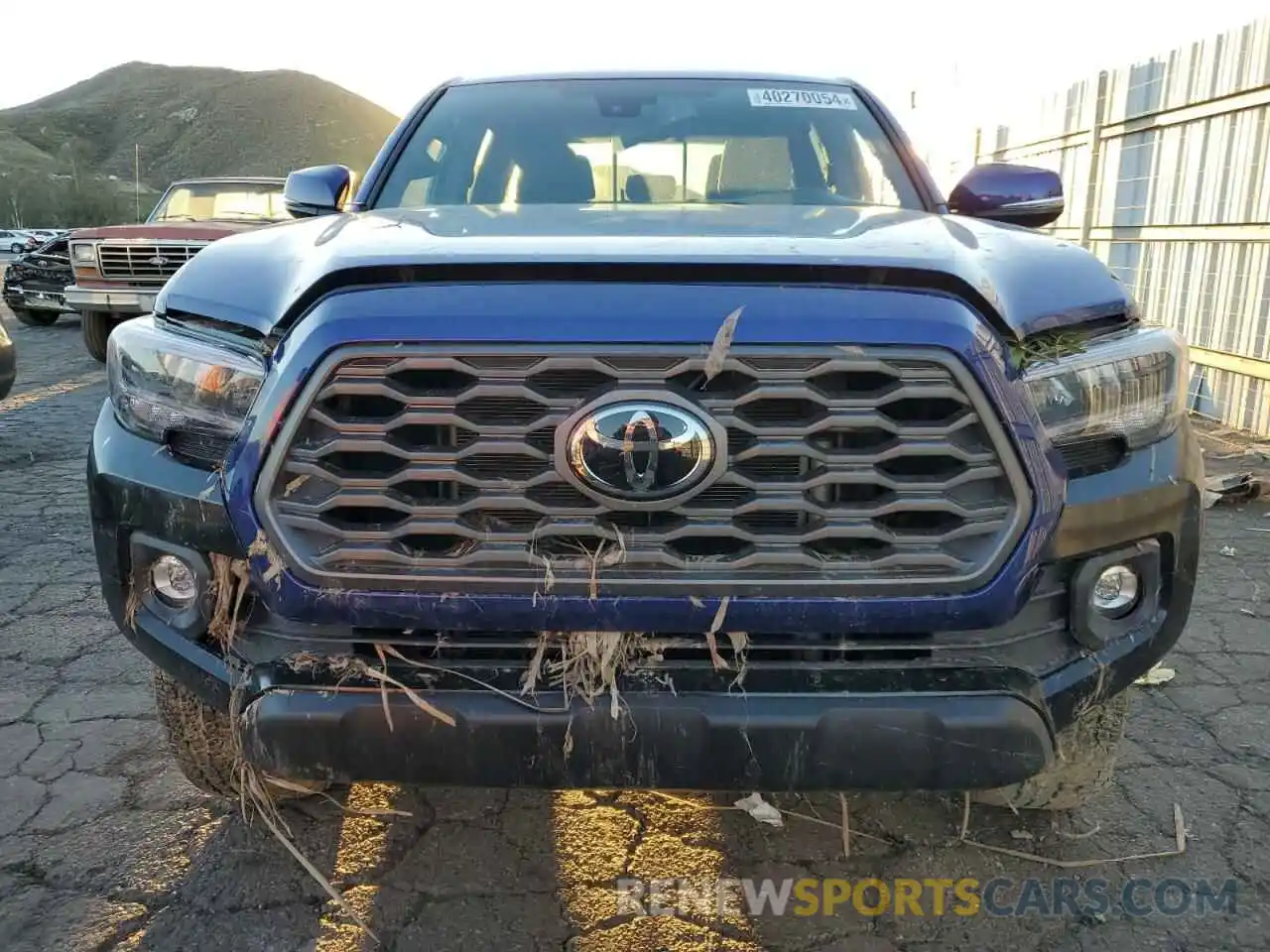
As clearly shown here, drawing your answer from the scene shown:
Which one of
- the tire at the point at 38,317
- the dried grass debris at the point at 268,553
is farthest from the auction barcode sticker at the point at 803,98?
the tire at the point at 38,317

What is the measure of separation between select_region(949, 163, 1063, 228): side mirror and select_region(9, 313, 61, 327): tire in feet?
47.3

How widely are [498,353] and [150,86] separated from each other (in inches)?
4930

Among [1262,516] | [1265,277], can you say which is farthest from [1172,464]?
[1265,277]

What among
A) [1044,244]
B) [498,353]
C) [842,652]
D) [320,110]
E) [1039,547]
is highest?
[320,110]

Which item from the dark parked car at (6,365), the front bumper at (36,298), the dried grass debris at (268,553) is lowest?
the front bumper at (36,298)

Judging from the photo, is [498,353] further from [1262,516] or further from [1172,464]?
[1262,516]

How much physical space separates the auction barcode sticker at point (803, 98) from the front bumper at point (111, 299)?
7.32 metres

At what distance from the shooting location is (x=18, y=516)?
5.07m

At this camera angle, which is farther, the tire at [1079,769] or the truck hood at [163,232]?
the truck hood at [163,232]

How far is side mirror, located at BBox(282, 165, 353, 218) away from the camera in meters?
3.17

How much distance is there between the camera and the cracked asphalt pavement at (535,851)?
2.05 m

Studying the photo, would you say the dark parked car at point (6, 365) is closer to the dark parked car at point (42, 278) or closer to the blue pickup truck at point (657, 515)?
the blue pickup truck at point (657, 515)

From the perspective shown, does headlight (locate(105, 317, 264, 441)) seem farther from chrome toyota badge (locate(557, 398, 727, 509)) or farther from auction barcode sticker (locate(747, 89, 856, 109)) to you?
auction barcode sticker (locate(747, 89, 856, 109))

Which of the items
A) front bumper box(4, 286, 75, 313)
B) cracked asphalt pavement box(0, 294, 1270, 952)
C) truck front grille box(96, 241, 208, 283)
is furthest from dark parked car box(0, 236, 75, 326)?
cracked asphalt pavement box(0, 294, 1270, 952)
